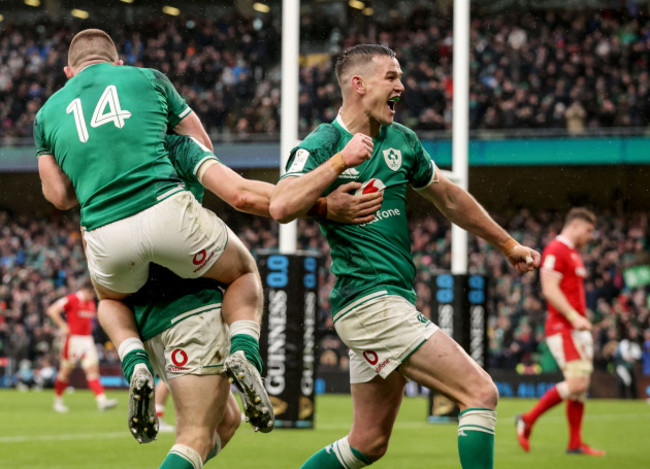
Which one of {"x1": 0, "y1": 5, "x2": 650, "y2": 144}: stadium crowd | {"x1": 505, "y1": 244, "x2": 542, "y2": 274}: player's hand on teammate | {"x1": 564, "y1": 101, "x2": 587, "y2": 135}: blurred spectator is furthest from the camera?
{"x1": 564, "y1": 101, "x2": 587, "y2": 135}: blurred spectator

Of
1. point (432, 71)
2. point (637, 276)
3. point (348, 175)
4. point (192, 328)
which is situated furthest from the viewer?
point (432, 71)

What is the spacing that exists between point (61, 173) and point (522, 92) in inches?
851

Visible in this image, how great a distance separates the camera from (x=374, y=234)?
204 inches

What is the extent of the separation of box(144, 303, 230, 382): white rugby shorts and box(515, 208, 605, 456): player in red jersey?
572cm

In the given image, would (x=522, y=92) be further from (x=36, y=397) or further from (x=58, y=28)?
(x=36, y=397)

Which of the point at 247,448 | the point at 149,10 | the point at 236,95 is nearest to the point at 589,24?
the point at 236,95

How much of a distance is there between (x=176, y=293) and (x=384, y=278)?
0.99 m

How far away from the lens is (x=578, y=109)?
2469 centimetres

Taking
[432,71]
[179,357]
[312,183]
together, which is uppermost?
[432,71]

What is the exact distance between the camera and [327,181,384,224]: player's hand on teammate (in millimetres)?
4941

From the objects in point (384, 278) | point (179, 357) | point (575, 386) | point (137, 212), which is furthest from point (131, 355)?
point (575, 386)

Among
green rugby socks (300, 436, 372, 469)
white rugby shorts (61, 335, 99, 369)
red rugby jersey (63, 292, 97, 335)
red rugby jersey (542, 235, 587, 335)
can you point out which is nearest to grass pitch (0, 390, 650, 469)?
white rugby shorts (61, 335, 99, 369)

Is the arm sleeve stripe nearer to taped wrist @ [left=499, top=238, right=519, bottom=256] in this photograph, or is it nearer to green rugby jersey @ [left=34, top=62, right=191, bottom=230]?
green rugby jersey @ [left=34, top=62, right=191, bottom=230]

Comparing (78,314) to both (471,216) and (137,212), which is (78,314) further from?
(137,212)
